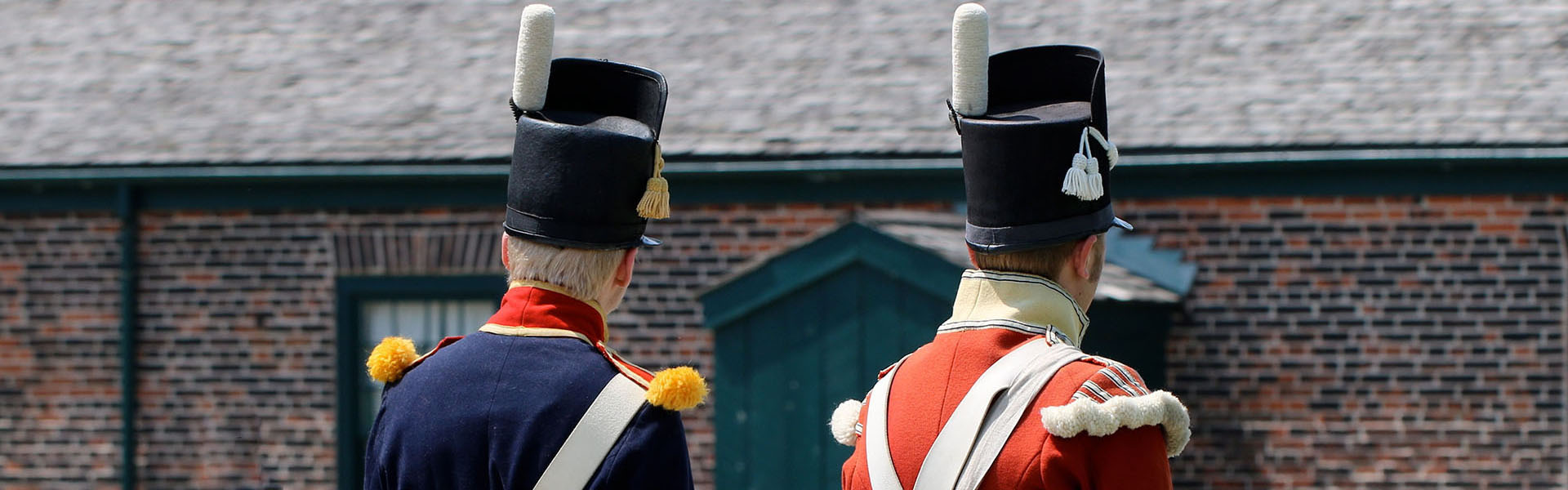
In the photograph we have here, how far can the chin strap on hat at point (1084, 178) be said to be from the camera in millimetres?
3234

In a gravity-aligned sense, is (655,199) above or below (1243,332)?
above

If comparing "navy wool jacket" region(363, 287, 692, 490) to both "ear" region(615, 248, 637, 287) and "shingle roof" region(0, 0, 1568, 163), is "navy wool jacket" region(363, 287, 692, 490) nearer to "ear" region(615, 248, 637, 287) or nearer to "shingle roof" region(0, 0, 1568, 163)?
"ear" region(615, 248, 637, 287)

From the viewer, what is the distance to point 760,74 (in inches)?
394

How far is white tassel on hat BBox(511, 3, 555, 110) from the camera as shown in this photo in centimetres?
353

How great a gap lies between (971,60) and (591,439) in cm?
101

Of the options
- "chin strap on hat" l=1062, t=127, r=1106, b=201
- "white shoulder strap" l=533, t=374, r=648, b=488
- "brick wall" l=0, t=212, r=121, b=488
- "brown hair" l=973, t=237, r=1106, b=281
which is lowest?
"brick wall" l=0, t=212, r=121, b=488

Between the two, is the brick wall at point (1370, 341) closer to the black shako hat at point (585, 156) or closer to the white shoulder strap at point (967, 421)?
the black shako hat at point (585, 156)

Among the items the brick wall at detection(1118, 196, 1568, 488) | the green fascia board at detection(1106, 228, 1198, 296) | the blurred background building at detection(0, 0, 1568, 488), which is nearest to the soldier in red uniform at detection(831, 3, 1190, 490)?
the blurred background building at detection(0, 0, 1568, 488)

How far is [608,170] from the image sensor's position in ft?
11.6

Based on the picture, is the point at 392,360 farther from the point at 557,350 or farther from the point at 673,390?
the point at 673,390

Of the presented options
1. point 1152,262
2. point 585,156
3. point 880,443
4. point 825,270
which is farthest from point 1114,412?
point 1152,262

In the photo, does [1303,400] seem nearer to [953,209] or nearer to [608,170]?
[953,209]

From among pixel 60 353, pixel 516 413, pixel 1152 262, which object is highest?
pixel 516 413

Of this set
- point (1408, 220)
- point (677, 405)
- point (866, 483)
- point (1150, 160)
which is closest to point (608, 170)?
point (677, 405)
